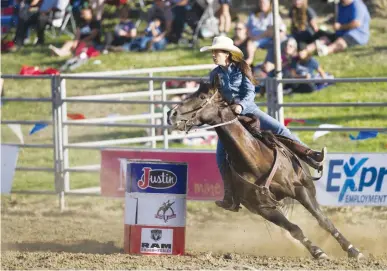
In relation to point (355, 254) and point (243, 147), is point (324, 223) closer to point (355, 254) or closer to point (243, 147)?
point (355, 254)

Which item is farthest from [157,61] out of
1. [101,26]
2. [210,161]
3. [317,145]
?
[210,161]

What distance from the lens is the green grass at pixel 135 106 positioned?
46.8 feet

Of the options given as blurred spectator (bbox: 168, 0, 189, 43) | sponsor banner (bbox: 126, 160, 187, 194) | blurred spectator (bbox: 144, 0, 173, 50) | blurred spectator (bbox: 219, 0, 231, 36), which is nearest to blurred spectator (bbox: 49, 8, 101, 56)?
blurred spectator (bbox: 144, 0, 173, 50)

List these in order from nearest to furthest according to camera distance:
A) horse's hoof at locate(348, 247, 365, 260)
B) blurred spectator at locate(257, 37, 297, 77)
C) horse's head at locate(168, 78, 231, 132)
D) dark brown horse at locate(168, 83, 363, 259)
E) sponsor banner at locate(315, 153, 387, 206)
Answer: horse's head at locate(168, 78, 231, 132), dark brown horse at locate(168, 83, 363, 259), horse's hoof at locate(348, 247, 365, 260), sponsor banner at locate(315, 153, 387, 206), blurred spectator at locate(257, 37, 297, 77)

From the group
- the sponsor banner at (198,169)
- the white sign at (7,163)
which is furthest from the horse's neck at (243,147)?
the white sign at (7,163)

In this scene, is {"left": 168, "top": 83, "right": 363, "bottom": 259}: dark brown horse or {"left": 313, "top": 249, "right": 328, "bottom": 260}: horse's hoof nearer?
{"left": 168, "top": 83, "right": 363, "bottom": 259}: dark brown horse

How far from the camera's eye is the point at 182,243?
9.51m

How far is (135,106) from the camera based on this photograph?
671 inches

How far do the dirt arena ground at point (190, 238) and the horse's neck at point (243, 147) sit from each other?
916 mm

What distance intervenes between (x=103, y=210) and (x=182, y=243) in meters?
3.31

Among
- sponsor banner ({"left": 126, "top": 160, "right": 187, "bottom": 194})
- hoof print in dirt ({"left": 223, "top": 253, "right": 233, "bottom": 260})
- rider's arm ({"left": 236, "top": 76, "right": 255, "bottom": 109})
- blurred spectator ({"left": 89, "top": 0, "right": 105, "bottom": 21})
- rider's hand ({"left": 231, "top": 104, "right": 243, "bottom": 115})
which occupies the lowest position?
hoof print in dirt ({"left": 223, "top": 253, "right": 233, "bottom": 260})

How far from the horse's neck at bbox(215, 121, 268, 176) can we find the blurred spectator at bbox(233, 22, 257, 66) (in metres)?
7.02

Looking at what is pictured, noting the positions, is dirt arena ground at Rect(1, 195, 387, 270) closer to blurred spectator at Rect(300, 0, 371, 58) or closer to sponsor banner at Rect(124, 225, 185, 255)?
sponsor banner at Rect(124, 225, 185, 255)

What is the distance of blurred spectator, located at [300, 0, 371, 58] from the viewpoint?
52.5 feet
